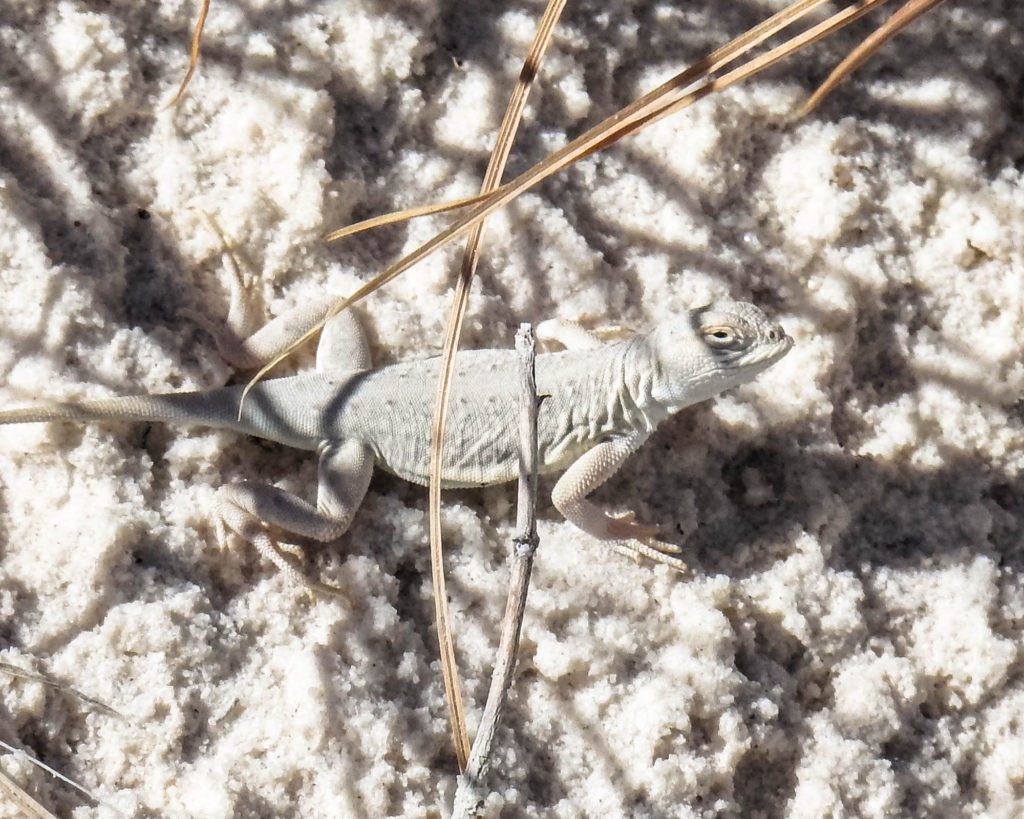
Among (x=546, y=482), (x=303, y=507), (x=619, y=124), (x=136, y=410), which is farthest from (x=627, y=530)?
(x=136, y=410)

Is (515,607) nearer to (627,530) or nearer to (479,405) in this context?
(627,530)

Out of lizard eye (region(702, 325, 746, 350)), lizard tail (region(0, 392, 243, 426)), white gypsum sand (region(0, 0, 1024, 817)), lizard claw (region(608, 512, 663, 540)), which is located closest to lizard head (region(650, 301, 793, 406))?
lizard eye (region(702, 325, 746, 350))

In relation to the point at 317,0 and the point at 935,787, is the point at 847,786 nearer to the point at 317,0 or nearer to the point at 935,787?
the point at 935,787

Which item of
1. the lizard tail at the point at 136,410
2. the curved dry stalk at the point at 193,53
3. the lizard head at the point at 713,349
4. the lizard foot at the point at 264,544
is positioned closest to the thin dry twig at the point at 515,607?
the lizard foot at the point at 264,544

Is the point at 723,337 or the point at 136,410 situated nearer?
the point at 136,410

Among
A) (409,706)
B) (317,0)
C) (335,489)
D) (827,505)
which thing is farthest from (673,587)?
(317,0)

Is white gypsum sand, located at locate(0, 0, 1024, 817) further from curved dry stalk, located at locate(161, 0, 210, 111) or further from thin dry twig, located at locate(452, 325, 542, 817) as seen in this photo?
thin dry twig, located at locate(452, 325, 542, 817)

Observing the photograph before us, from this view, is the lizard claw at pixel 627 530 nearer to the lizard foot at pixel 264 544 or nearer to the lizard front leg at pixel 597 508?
the lizard front leg at pixel 597 508
